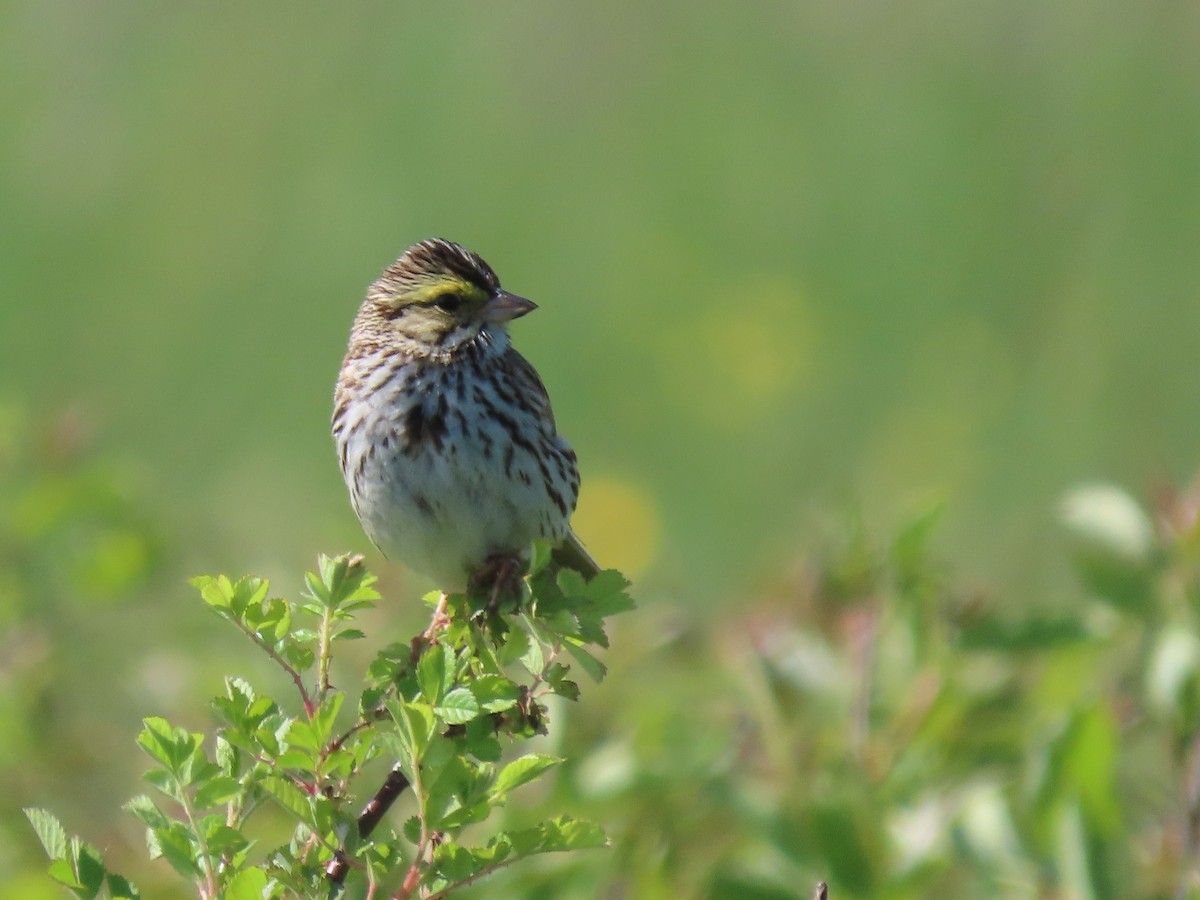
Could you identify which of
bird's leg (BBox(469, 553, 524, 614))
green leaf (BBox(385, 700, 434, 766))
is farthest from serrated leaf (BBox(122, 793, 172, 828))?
bird's leg (BBox(469, 553, 524, 614))

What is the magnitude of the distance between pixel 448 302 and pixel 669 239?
5976 mm

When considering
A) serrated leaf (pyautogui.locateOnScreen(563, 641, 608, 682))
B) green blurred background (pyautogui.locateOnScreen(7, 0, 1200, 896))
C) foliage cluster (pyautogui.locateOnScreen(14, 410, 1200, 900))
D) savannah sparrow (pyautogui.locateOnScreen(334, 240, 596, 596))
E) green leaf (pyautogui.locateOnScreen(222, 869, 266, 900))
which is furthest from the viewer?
green blurred background (pyautogui.locateOnScreen(7, 0, 1200, 896))

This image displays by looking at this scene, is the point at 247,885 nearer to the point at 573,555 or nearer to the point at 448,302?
the point at 573,555

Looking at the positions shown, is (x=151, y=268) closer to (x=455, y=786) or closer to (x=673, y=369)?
(x=673, y=369)

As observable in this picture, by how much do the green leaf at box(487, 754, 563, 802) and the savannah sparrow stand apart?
114 cm

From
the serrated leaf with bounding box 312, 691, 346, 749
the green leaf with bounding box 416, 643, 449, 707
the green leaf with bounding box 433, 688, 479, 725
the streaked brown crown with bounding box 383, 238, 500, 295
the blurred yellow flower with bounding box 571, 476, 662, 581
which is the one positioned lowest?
the blurred yellow flower with bounding box 571, 476, 662, 581

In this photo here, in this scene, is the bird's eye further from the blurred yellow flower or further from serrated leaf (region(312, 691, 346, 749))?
the blurred yellow flower

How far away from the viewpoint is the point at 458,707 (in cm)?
196

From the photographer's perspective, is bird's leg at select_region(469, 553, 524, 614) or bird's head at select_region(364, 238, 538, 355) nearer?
bird's leg at select_region(469, 553, 524, 614)

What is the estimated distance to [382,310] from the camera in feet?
12.4

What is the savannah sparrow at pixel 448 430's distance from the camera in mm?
3324

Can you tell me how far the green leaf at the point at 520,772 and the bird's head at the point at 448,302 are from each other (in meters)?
1.71

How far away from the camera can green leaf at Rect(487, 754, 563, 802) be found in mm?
1937

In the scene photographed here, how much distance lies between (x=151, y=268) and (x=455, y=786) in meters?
7.61
